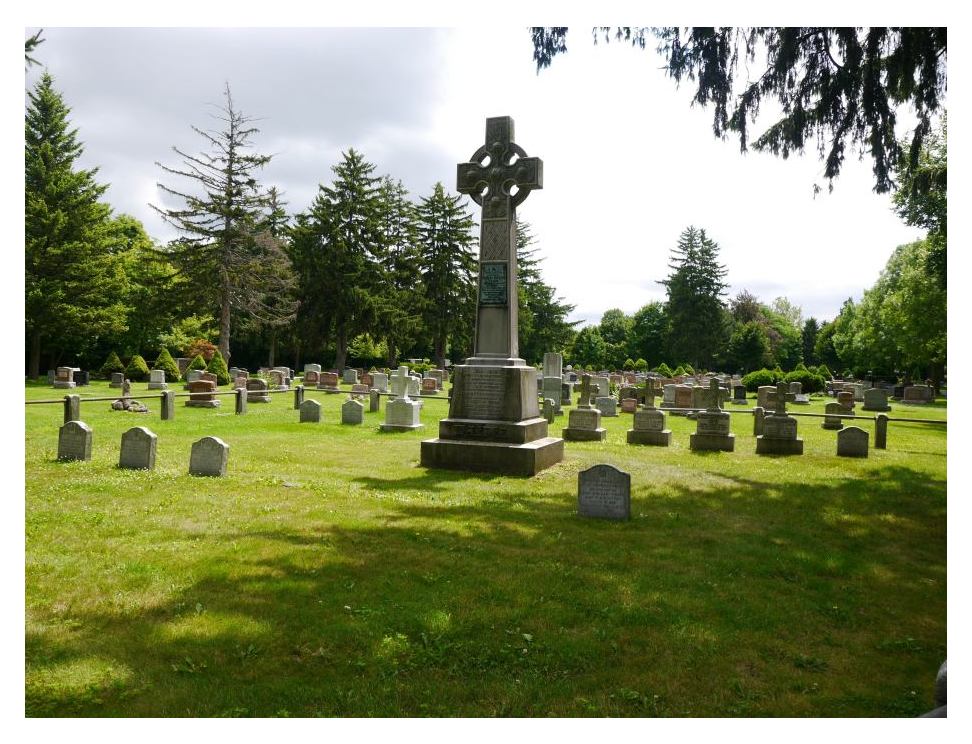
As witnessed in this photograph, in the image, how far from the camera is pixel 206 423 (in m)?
15.3

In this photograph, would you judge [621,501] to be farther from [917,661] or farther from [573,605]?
[917,661]

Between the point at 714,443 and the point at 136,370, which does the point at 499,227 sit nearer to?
the point at 714,443

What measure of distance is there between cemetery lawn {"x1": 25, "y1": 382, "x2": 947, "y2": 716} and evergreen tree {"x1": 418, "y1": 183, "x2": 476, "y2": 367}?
127 feet

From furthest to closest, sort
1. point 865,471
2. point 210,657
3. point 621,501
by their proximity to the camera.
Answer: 1. point 865,471
2. point 621,501
3. point 210,657

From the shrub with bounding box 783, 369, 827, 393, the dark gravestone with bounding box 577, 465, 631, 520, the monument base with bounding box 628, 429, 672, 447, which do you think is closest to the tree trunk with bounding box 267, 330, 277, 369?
the shrub with bounding box 783, 369, 827, 393

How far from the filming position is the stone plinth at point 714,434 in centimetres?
1295

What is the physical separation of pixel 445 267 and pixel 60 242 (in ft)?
80.9

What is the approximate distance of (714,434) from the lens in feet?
42.8

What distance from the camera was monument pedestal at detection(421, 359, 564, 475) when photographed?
9367 millimetres

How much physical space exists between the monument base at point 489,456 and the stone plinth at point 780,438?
520 cm

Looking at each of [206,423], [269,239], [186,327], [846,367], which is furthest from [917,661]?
[846,367]

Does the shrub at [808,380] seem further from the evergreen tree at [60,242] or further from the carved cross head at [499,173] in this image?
the evergreen tree at [60,242]

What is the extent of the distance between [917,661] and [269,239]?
38627 millimetres

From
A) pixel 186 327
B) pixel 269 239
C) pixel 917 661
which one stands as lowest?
pixel 917 661
